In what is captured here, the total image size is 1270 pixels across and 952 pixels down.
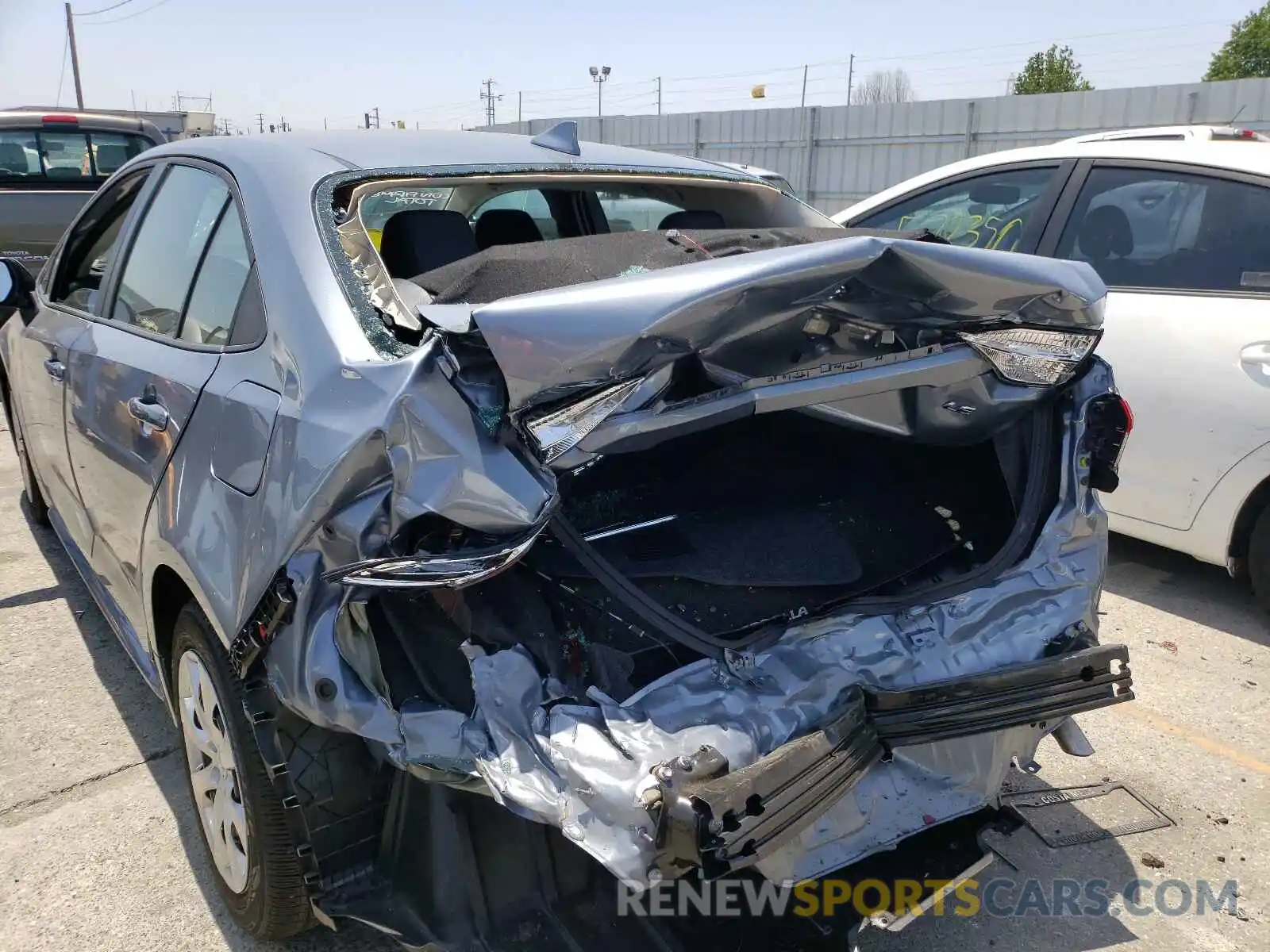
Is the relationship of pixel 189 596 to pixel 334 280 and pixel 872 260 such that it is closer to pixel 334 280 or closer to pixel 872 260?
pixel 334 280

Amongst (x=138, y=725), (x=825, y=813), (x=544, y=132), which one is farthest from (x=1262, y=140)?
(x=138, y=725)

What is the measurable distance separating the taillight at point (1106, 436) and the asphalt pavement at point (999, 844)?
3.50 feet

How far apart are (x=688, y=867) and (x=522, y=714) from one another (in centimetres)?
39

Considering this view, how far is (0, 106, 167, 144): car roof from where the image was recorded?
8.94 meters

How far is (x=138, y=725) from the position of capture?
10.5 ft

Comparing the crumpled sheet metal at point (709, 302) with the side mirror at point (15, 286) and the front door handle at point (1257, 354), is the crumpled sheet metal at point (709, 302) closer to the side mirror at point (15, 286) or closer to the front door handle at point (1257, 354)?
the front door handle at point (1257, 354)

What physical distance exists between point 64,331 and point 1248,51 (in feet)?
140

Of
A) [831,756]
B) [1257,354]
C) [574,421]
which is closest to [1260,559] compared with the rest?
[1257,354]

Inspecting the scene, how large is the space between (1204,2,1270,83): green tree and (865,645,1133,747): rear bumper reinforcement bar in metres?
40.5

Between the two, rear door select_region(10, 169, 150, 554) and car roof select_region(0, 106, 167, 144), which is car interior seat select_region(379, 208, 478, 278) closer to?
rear door select_region(10, 169, 150, 554)

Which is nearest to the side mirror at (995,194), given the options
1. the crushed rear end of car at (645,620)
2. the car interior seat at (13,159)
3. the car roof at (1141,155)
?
the car roof at (1141,155)

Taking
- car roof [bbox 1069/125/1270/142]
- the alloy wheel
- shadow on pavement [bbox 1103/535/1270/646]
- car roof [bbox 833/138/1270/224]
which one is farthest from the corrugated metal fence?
the alloy wheel

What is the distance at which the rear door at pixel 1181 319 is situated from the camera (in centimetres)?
362

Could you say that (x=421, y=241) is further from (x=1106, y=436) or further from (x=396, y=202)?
(x=1106, y=436)
